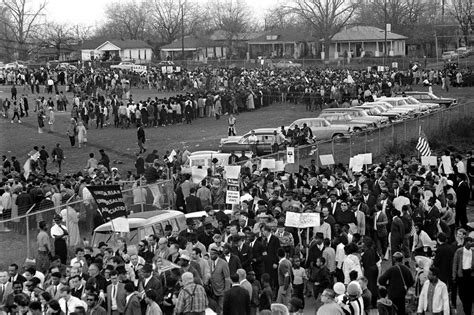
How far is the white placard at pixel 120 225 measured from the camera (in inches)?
755

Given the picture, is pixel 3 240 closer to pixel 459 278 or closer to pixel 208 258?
pixel 208 258

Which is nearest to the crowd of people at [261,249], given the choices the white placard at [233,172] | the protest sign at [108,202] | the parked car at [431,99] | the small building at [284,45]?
the white placard at [233,172]

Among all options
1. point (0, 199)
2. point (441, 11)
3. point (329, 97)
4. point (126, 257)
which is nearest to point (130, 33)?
point (441, 11)

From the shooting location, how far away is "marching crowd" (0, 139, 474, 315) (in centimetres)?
1470

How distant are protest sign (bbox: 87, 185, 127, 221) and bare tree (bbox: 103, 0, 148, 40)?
132 metres

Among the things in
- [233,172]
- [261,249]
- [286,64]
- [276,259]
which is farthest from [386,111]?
[286,64]

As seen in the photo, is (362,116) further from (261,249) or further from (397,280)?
(397,280)

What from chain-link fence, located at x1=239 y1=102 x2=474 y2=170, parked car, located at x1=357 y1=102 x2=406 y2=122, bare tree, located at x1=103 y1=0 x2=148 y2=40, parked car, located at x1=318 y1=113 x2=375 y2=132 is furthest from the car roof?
bare tree, located at x1=103 y1=0 x2=148 y2=40

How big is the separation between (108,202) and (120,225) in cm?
106

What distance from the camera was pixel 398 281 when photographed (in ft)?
53.3

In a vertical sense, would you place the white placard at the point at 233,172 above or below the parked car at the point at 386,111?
below

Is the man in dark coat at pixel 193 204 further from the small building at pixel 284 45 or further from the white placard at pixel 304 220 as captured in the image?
the small building at pixel 284 45

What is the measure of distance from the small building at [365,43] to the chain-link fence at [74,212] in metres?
75.8

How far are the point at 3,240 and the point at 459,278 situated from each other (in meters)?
9.48
